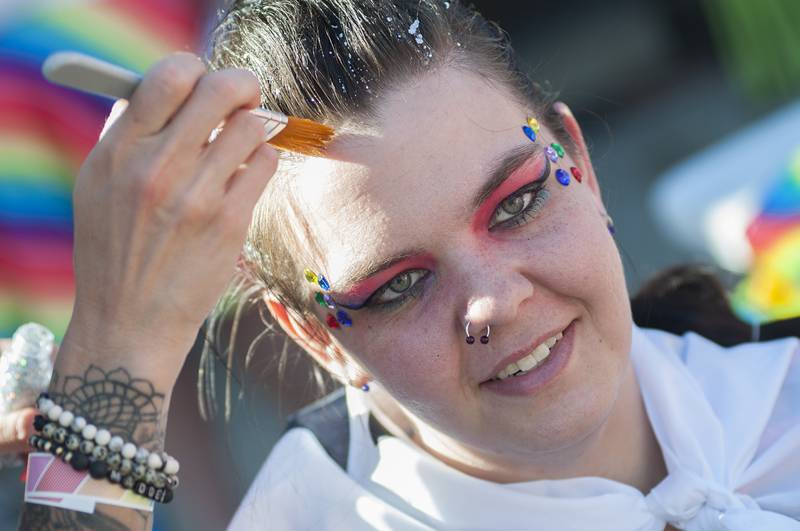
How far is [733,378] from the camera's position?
1641mm

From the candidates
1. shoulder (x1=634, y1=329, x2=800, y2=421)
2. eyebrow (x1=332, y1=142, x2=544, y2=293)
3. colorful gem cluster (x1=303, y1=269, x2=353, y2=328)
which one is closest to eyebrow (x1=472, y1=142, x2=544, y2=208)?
eyebrow (x1=332, y1=142, x2=544, y2=293)

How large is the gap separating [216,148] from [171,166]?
52mm

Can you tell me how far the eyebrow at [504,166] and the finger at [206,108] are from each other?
1.25ft


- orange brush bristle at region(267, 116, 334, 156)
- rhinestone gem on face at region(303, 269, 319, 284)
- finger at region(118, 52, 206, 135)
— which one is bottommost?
rhinestone gem on face at region(303, 269, 319, 284)

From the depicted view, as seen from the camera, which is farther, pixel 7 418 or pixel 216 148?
pixel 7 418

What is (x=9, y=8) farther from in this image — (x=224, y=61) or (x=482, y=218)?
(x=482, y=218)

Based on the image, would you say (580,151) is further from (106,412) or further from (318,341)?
(106,412)

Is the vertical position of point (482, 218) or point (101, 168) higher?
point (101, 168)

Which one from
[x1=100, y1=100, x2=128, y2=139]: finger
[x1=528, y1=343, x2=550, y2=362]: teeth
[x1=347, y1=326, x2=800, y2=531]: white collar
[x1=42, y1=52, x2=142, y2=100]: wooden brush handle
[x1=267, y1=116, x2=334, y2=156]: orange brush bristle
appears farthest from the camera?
[x1=347, y1=326, x2=800, y2=531]: white collar

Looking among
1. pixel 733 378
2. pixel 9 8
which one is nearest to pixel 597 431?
pixel 733 378

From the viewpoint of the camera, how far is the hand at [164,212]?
1021mm

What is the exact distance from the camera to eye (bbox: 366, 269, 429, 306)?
1.34 meters

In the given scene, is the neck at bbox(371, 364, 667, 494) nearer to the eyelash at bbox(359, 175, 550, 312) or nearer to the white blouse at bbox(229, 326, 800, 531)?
the white blouse at bbox(229, 326, 800, 531)

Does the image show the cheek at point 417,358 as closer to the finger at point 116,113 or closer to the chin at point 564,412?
the chin at point 564,412
